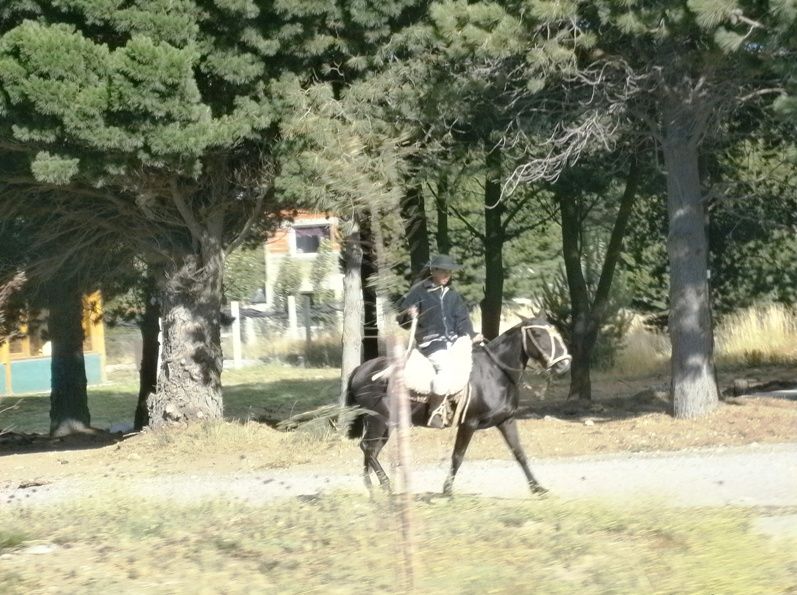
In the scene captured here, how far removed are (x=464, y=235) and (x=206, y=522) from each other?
2914 cm

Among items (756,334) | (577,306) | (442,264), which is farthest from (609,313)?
(442,264)

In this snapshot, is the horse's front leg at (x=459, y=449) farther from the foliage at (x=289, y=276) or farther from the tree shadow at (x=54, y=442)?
the foliage at (x=289, y=276)

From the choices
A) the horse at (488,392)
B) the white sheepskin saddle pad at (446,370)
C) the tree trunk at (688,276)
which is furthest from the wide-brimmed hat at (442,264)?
the tree trunk at (688,276)

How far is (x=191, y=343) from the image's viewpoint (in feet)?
65.3

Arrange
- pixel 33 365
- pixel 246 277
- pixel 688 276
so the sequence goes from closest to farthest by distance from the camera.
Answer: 1. pixel 688 276
2. pixel 33 365
3. pixel 246 277

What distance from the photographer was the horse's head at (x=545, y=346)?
40.2 feet

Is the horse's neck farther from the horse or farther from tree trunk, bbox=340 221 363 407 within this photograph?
tree trunk, bbox=340 221 363 407

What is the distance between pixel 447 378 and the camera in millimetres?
11719

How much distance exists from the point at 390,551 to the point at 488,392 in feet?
14.4

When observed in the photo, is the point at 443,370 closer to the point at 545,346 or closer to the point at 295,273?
the point at 545,346

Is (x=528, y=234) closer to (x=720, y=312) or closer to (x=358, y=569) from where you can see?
(x=720, y=312)

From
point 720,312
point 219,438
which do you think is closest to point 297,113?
point 219,438

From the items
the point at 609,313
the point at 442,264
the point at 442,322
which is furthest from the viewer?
the point at 609,313

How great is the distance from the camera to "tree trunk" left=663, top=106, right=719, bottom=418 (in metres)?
18.0
